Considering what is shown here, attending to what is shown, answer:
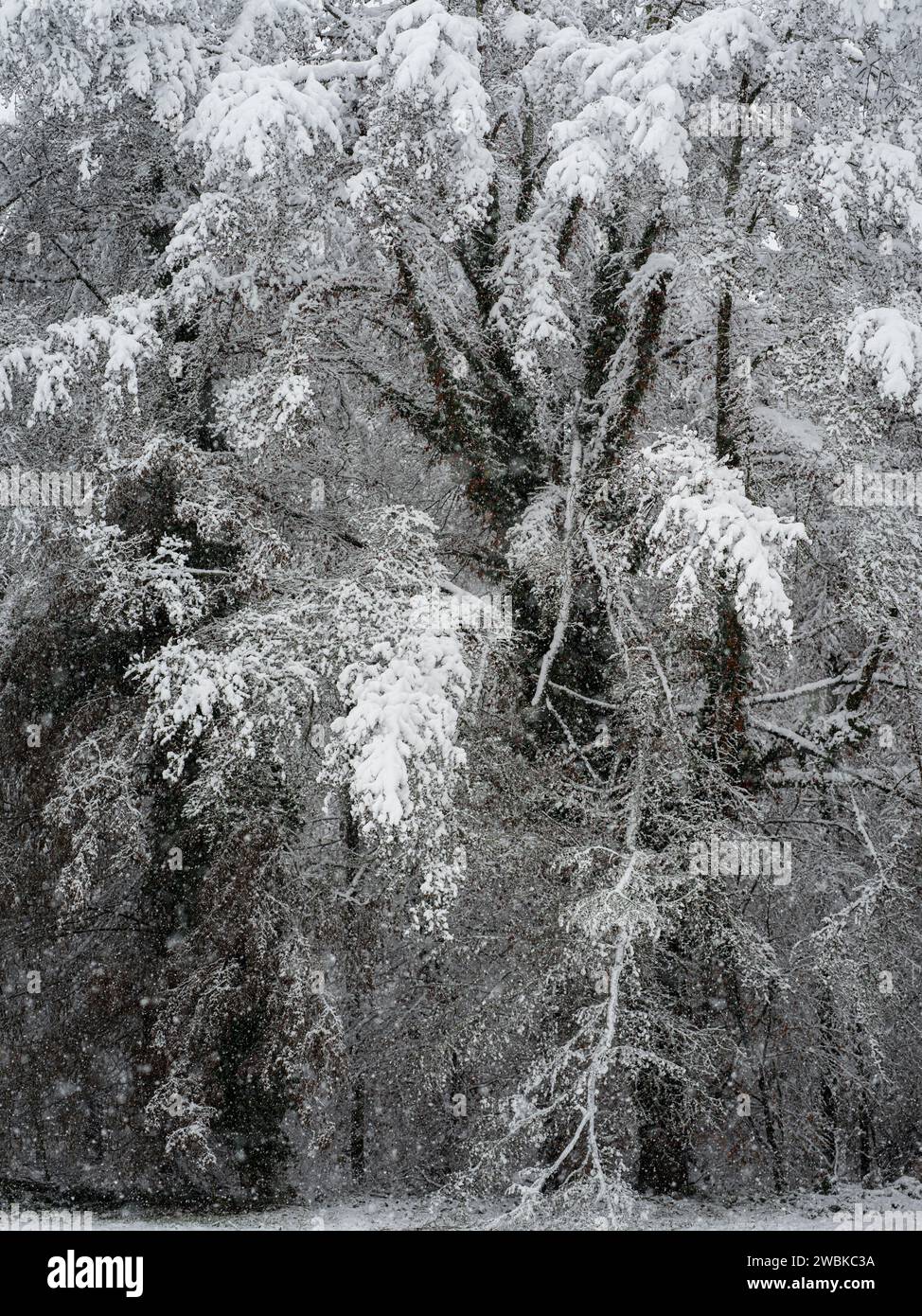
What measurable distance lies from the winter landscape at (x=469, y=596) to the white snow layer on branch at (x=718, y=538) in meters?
0.04

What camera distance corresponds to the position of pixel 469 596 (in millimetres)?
10023

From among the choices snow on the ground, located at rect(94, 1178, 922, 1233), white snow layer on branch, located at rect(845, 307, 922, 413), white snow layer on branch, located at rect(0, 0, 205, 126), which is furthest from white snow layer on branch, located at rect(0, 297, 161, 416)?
snow on the ground, located at rect(94, 1178, 922, 1233)

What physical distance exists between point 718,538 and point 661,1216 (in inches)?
200

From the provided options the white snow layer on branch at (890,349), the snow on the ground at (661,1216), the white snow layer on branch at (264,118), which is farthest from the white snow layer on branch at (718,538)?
the snow on the ground at (661,1216)

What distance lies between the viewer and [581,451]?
11.2 metres

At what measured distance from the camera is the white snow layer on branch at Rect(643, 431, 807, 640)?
8.44 metres

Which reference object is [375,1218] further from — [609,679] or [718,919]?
[609,679]

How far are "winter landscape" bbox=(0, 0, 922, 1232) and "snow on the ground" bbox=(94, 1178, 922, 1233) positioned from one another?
0.09m

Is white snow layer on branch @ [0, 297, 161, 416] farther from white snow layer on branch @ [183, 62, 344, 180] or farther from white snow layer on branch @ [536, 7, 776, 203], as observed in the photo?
white snow layer on branch @ [536, 7, 776, 203]

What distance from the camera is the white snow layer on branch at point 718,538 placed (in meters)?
8.44

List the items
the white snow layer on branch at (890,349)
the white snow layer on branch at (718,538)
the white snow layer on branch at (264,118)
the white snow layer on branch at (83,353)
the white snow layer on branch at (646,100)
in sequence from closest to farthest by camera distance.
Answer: the white snow layer on branch at (718,538), the white snow layer on branch at (646,100), the white snow layer on branch at (890,349), the white snow layer on branch at (264,118), the white snow layer on branch at (83,353)

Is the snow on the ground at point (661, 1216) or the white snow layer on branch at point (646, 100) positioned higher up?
the white snow layer on branch at point (646, 100)

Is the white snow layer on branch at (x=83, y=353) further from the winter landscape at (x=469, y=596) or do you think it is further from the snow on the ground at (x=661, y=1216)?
the snow on the ground at (x=661, y=1216)

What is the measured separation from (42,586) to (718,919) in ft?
22.0
